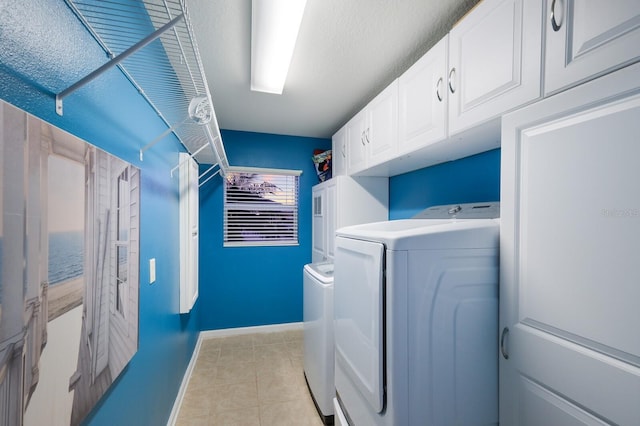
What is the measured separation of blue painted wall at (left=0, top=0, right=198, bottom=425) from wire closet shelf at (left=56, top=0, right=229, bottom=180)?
1.8 inches

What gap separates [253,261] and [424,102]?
276cm

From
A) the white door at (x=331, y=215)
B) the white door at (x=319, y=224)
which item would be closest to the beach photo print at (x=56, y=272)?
the white door at (x=331, y=215)

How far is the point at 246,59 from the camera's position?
1.84 meters

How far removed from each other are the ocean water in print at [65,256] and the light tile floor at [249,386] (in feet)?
6.10

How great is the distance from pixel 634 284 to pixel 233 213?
339 cm

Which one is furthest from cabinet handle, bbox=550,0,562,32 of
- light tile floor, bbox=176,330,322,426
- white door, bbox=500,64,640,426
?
light tile floor, bbox=176,330,322,426

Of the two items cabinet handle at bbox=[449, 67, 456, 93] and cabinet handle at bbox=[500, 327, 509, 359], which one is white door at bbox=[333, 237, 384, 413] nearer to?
cabinet handle at bbox=[500, 327, 509, 359]

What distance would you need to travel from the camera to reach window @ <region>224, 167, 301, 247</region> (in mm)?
3424

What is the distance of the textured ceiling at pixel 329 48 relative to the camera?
1394mm

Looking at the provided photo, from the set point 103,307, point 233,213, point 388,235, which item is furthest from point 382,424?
point 233,213

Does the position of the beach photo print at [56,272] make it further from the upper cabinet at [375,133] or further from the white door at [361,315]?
the upper cabinet at [375,133]

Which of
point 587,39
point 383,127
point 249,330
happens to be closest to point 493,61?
point 587,39

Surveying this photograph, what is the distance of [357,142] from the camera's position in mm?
2480

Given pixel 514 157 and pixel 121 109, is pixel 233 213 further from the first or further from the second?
pixel 514 157
